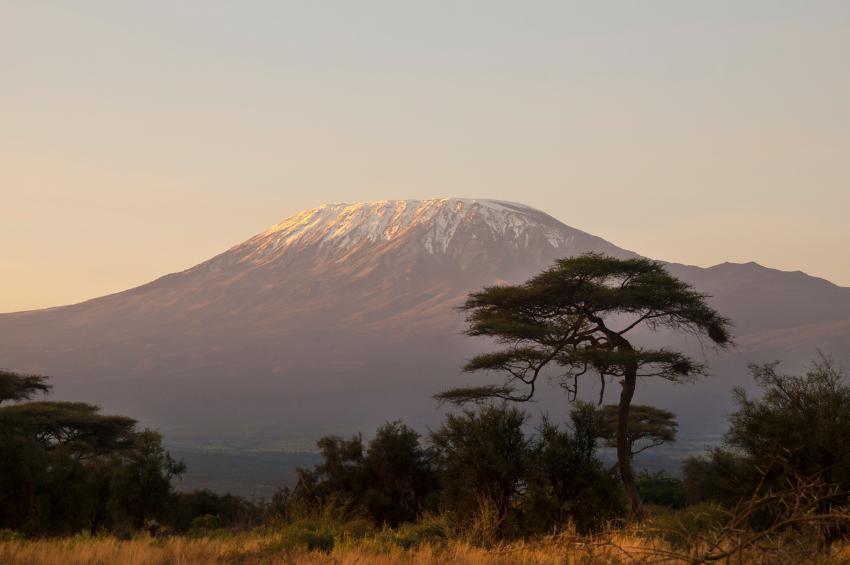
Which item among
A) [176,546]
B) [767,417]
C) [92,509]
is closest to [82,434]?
[92,509]

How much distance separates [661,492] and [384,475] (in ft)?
47.3

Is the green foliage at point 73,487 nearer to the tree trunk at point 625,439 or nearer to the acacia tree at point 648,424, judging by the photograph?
the tree trunk at point 625,439

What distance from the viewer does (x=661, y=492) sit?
Result: 1273 inches

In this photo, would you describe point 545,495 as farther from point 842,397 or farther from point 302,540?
point 842,397

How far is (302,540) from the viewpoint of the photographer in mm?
11492

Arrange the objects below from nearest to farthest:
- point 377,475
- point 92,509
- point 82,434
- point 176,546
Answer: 1. point 176,546
2. point 92,509
3. point 377,475
4. point 82,434

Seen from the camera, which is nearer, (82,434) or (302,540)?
(302,540)

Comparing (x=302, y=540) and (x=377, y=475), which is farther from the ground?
(x=302, y=540)

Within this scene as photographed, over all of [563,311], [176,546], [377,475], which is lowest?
[377,475]

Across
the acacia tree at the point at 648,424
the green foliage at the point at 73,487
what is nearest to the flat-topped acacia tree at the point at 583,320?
the green foliage at the point at 73,487

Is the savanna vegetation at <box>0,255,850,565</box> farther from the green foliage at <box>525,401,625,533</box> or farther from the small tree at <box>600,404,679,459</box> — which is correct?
the small tree at <box>600,404,679,459</box>

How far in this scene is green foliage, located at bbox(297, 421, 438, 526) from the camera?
26.5 m

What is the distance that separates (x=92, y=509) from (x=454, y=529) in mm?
15962

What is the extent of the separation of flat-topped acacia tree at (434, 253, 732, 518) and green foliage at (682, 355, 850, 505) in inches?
287
